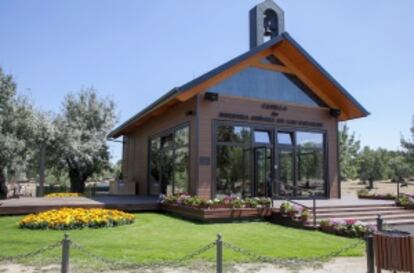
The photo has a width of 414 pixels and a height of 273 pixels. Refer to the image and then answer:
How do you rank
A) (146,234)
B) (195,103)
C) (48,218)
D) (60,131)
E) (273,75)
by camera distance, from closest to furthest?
(146,234)
(48,218)
(195,103)
(273,75)
(60,131)

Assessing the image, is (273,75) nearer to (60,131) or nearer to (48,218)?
(48,218)

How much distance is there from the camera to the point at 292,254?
777 cm

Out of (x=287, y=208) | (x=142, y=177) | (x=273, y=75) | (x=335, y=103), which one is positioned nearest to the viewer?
(x=287, y=208)

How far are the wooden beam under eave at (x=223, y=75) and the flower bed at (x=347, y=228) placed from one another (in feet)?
21.8

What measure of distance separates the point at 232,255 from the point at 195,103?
27.6 feet

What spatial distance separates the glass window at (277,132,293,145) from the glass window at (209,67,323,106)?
1.50 metres

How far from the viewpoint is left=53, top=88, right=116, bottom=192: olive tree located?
1088 inches

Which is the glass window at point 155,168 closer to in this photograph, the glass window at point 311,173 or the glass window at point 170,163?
the glass window at point 170,163

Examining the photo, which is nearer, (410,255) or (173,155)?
(410,255)

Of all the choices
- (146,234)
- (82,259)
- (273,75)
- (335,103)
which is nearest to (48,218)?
(146,234)

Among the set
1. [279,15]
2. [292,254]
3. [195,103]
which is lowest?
[292,254]

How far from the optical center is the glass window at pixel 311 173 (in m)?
17.0

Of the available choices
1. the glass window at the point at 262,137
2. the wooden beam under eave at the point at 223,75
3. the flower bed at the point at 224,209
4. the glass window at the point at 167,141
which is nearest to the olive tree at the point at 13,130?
the glass window at the point at 167,141

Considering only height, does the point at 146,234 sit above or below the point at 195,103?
below
